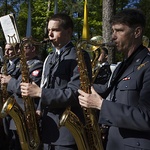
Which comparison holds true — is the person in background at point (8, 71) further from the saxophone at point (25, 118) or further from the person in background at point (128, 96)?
the person in background at point (128, 96)

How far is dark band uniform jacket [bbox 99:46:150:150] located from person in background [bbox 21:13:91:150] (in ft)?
2.46

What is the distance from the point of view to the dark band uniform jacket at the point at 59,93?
316 cm

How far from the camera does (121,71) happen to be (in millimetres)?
2617

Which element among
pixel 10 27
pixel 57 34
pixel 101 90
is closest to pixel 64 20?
pixel 57 34

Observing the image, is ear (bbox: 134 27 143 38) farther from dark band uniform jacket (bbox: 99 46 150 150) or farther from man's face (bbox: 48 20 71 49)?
man's face (bbox: 48 20 71 49)

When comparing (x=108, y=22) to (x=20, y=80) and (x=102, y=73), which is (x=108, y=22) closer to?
(x=102, y=73)

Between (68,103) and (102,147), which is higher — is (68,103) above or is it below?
above

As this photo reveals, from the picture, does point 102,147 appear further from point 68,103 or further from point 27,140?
point 27,140

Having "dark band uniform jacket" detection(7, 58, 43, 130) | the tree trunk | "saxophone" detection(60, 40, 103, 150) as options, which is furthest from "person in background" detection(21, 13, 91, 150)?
the tree trunk

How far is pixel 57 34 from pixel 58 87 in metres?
0.63

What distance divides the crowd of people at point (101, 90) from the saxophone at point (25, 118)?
0.27 ft

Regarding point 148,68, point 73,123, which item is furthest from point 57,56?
point 148,68

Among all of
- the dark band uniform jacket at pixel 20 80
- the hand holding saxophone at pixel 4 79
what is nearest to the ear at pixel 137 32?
the dark band uniform jacket at pixel 20 80

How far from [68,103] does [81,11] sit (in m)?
17.3
